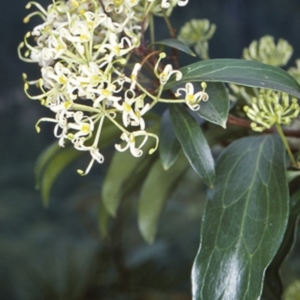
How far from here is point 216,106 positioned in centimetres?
48

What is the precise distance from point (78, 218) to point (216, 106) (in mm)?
1247

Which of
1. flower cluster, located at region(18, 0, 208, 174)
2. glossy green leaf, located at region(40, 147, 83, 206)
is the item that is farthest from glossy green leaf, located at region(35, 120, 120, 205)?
flower cluster, located at region(18, 0, 208, 174)

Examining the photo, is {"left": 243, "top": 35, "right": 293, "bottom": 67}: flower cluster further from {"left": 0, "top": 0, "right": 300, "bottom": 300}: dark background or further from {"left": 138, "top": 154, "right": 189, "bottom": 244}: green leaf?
{"left": 0, "top": 0, "right": 300, "bottom": 300}: dark background

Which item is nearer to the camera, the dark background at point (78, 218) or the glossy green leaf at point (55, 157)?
the glossy green leaf at point (55, 157)

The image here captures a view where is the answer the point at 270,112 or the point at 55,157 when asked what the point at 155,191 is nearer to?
the point at 55,157

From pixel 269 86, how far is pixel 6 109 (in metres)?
1.38

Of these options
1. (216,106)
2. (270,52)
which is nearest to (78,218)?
(270,52)

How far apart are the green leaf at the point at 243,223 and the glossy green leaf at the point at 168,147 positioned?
47 mm

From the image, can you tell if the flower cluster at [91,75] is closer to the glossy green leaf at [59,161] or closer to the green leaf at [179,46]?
the green leaf at [179,46]

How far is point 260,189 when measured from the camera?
52cm

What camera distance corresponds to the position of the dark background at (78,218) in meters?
1.42

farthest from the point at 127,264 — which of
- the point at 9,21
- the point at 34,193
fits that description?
the point at 9,21

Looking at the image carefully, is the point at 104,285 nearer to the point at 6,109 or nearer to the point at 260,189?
the point at 6,109

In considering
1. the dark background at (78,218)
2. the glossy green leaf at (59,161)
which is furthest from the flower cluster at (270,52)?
the dark background at (78,218)
